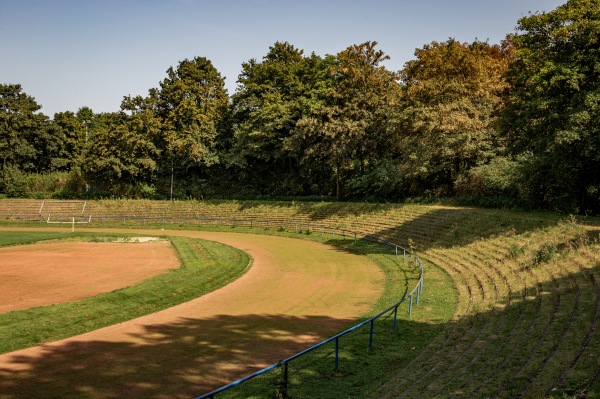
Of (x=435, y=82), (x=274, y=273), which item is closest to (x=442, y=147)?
(x=435, y=82)

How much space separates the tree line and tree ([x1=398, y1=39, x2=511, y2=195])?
0.57 feet

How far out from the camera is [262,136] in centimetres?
5859

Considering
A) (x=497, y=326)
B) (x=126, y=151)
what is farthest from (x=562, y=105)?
(x=126, y=151)

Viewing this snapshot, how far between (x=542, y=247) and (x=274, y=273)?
51.2 feet

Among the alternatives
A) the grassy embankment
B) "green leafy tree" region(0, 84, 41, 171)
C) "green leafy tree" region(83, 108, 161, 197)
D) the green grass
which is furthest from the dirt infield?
"green leafy tree" region(0, 84, 41, 171)

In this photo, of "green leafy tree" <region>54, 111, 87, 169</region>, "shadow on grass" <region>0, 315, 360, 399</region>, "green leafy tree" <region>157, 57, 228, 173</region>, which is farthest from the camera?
"green leafy tree" <region>54, 111, 87, 169</region>

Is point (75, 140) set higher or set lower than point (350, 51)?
lower

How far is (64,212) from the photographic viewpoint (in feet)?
197

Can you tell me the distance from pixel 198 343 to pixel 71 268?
17101 millimetres

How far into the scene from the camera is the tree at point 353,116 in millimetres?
49656

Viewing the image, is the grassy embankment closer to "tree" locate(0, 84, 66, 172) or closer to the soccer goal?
the soccer goal

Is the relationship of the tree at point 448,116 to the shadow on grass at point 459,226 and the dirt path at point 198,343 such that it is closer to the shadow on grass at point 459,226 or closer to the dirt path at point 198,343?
the shadow on grass at point 459,226

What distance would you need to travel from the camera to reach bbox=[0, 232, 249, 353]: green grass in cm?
1700

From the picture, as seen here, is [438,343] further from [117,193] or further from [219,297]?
[117,193]
